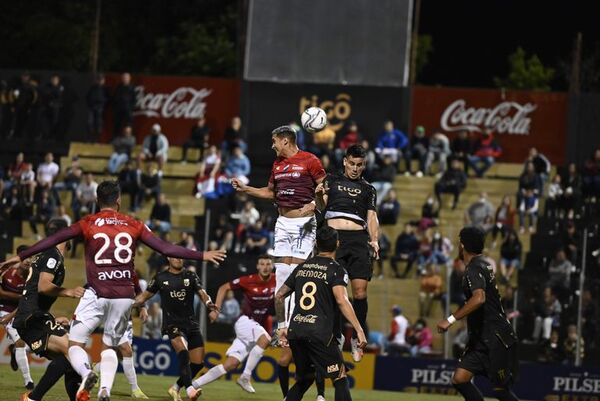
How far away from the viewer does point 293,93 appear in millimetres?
38594

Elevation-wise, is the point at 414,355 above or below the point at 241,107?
below

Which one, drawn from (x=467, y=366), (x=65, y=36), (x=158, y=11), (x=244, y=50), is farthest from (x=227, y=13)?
(x=467, y=366)

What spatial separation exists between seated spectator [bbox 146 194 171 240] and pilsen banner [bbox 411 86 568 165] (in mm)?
8778

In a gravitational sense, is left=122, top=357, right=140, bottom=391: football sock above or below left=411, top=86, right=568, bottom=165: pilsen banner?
below

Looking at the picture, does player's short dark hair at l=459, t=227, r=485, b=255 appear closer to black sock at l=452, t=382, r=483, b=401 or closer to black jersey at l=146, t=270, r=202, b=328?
black sock at l=452, t=382, r=483, b=401

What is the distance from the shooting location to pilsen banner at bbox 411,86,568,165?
3941 centimetres

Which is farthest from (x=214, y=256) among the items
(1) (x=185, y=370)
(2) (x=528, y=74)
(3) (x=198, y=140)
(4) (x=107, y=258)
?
(2) (x=528, y=74)

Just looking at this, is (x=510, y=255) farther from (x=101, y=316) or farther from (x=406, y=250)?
(x=101, y=316)

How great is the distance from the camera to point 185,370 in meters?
19.3

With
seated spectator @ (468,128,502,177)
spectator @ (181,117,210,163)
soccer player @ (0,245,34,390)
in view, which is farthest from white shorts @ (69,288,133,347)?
spectator @ (181,117,210,163)

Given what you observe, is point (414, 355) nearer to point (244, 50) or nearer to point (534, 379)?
point (534, 379)

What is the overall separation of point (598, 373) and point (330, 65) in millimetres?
13944

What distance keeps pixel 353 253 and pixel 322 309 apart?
8.82ft

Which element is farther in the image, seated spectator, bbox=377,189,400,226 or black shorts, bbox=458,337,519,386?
seated spectator, bbox=377,189,400,226
